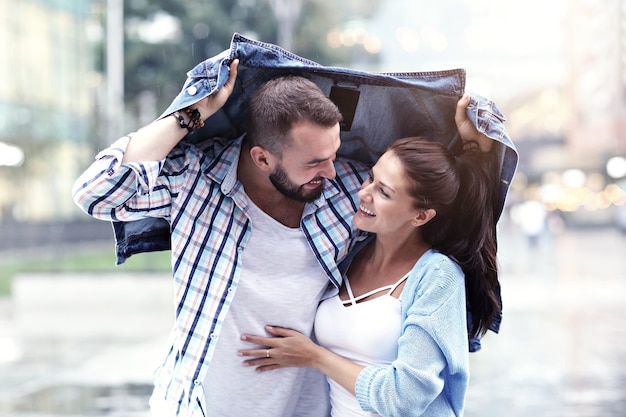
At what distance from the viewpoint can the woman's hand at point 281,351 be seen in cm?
236

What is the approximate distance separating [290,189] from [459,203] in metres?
0.52

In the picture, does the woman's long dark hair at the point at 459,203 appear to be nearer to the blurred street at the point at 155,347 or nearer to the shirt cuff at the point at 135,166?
the shirt cuff at the point at 135,166

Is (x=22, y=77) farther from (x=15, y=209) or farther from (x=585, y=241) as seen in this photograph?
(x=585, y=241)

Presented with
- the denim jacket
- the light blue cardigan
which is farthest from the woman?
the denim jacket

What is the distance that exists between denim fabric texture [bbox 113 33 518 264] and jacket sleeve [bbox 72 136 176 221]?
18 centimetres

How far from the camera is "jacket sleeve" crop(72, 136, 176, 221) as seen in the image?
2160 mm

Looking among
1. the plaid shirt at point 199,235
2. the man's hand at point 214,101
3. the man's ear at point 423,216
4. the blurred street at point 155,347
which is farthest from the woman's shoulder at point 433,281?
the blurred street at point 155,347

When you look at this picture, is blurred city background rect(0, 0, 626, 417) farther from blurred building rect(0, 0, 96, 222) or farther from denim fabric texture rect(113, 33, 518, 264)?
denim fabric texture rect(113, 33, 518, 264)

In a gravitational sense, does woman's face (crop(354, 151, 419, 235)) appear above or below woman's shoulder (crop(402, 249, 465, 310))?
above

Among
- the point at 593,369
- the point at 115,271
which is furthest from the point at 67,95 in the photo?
the point at 593,369

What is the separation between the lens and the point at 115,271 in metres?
12.7

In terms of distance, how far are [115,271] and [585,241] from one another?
19.5 m

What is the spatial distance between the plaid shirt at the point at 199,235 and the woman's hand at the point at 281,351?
0.14 meters

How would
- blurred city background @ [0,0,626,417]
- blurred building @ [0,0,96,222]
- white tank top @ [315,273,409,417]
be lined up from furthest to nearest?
blurred building @ [0,0,96,222] → blurred city background @ [0,0,626,417] → white tank top @ [315,273,409,417]
